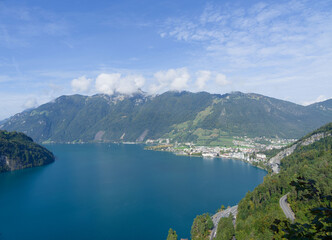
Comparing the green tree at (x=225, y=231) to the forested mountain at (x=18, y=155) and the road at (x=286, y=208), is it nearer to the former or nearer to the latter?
the road at (x=286, y=208)

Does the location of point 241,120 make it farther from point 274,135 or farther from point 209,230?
point 209,230

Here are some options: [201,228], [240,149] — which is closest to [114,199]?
[201,228]

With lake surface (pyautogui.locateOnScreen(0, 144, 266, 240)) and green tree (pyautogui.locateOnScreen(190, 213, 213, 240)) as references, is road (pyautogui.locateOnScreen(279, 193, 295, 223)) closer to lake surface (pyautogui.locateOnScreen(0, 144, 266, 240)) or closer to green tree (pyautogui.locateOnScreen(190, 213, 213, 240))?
green tree (pyautogui.locateOnScreen(190, 213, 213, 240))

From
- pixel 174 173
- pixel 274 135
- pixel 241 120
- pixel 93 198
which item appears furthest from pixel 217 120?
pixel 93 198

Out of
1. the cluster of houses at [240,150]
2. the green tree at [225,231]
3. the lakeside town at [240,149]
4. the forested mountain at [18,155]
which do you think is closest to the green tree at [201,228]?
the green tree at [225,231]

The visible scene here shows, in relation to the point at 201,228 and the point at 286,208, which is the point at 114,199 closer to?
the point at 201,228

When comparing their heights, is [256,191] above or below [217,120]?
below
